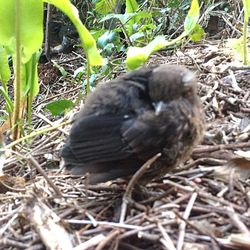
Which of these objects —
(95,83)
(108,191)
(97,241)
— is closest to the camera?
(97,241)

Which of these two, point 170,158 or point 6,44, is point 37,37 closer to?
point 6,44

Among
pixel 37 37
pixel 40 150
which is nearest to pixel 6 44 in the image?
pixel 37 37

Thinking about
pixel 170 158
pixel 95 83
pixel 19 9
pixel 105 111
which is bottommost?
pixel 95 83

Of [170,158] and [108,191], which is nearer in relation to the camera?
[170,158]

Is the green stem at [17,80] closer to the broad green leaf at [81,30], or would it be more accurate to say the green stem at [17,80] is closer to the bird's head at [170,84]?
the broad green leaf at [81,30]

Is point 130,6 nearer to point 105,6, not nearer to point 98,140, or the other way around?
point 105,6

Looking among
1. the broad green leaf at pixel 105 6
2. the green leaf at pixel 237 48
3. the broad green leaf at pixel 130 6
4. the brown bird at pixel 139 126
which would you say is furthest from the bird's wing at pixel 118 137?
the broad green leaf at pixel 105 6

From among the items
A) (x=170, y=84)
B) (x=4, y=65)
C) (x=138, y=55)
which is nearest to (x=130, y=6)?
(x=4, y=65)
